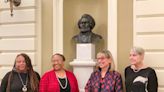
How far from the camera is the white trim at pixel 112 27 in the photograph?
4.79 m

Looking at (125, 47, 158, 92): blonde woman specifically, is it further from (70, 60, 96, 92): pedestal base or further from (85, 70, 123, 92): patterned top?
(70, 60, 96, 92): pedestal base

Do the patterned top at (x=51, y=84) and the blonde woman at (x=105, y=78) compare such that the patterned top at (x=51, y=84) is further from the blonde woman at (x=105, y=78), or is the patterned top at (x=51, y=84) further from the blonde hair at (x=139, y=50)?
the blonde hair at (x=139, y=50)

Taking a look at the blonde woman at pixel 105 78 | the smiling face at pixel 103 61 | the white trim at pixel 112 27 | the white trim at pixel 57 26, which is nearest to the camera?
the blonde woman at pixel 105 78

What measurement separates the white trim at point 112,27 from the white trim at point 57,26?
78 centimetres

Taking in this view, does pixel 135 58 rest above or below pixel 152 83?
above

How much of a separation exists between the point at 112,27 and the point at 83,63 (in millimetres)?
653

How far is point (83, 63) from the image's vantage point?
5.01m

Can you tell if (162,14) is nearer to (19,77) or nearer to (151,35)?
(151,35)

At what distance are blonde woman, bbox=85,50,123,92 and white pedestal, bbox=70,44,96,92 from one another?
1.23 feet

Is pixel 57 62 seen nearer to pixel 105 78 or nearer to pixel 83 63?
pixel 83 63

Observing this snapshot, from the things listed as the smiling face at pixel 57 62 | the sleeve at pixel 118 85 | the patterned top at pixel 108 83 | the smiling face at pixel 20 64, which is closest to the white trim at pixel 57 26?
the smiling face at pixel 57 62

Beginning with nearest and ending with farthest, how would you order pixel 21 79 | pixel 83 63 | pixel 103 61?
pixel 103 61
pixel 21 79
pixel 83 63

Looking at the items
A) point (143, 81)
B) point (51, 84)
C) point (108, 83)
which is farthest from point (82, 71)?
point (143, 81)

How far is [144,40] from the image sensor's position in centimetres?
453
